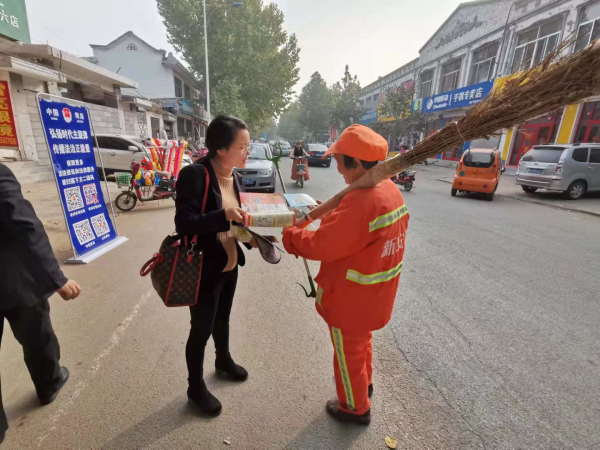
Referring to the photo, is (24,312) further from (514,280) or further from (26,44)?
(26,44)

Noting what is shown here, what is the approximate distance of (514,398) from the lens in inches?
81.7

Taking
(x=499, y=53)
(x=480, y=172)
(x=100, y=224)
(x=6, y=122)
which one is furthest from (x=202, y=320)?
(x=499, y=53)

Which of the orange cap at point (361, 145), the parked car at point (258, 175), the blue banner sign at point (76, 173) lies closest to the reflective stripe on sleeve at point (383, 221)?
the orange cap at point (361, 145)

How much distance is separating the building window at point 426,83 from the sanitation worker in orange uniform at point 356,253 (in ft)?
95.3

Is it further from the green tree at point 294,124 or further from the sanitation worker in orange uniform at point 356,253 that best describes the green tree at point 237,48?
the green tree at point 294,124

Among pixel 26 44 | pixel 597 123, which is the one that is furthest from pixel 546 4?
pixel 26 44

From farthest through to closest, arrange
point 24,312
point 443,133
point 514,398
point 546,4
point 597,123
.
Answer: point 546,4 < point 597,123 < point 514,398 < point 24,312 < point 443,133

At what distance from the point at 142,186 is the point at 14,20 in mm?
5929

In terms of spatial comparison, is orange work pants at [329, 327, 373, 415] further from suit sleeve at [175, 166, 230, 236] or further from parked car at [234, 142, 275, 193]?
parked car at [234, 142, 275, 193]

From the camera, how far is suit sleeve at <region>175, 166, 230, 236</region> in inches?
60.2

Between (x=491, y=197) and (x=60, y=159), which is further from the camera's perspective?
(x=491, y=197)

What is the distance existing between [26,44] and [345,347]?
42.9 feet

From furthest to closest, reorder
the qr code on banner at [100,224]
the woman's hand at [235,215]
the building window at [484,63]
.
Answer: the building window at [484,63] < the qr code on banner at [100,224] < the woman's hand at [235,215]

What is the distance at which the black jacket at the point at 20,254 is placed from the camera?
1385mm
